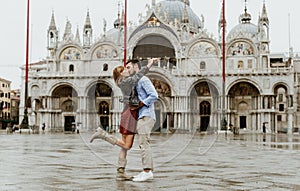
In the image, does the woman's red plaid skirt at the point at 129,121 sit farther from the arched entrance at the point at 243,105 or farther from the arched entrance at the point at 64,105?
the arched entrance at the point at 64,105

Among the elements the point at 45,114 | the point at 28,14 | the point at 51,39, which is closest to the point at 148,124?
the point at 28,14

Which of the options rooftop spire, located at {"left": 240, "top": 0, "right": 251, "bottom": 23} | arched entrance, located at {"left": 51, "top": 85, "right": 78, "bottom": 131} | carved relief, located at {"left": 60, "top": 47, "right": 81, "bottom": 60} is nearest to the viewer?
arched entrance, located at {"left": 51, "top": 85, "right": 78, "bottom": 131}

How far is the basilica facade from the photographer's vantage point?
1909 inches

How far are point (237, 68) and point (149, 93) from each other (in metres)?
43.7

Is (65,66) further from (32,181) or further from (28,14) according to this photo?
(32,181)

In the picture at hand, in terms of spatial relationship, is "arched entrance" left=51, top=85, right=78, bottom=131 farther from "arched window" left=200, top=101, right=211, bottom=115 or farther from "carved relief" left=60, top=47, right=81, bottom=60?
"arched window" left=200, top=101, right=211, bottom=115

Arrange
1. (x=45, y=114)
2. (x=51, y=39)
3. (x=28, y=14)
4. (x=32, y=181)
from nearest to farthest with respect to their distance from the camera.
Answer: (x=32, y=181) → (x=28, y=14) → (x=45, y=114) → (x=51, y=39)

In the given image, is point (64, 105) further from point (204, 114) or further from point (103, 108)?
point (204, 114)

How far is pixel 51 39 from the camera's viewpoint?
56156 millimetres

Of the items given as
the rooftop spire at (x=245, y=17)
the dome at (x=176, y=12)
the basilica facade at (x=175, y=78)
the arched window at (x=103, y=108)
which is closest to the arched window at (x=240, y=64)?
the basilica facade at (x=175, y=78)

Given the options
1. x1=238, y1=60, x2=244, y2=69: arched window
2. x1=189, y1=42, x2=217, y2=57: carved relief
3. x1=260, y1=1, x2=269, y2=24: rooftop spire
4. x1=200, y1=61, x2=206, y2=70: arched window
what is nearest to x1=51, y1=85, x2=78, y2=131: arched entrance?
x1=189, y1=42, x2=217, y2=57: carved relief

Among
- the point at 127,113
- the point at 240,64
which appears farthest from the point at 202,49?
the point at 127,113

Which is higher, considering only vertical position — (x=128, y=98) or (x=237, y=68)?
(x=237, y=68)

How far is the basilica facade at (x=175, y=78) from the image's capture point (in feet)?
159
